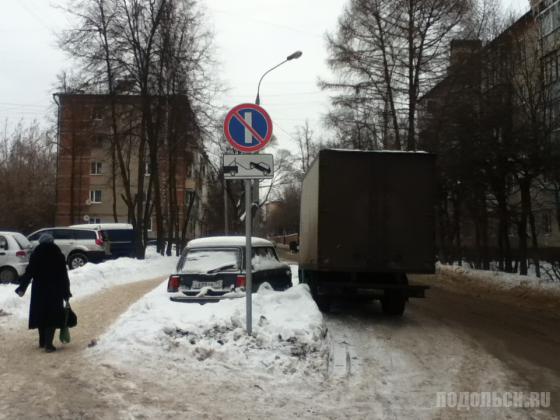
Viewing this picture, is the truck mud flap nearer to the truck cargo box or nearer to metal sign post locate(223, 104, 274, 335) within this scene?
the truck cargo box

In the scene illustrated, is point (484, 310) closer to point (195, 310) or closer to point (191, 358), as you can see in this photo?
point (195, 310)

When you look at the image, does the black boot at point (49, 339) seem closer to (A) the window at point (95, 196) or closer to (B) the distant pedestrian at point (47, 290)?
(B) the distant pedestrian at point (47, 290)

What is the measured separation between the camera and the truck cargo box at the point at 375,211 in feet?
34.8

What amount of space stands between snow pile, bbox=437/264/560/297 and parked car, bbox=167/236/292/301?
355 inches

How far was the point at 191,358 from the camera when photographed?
6766 millimetres

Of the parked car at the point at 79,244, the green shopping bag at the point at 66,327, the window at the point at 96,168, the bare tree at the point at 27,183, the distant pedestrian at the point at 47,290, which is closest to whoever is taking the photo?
the distant pedestrian at the point at 47,290

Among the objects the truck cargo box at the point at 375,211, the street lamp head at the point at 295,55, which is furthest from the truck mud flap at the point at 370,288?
the street lamp head at the point at 295,55

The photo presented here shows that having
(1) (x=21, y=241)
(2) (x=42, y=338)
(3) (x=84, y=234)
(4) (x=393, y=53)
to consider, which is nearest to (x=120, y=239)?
(3) (x=84, y=234)

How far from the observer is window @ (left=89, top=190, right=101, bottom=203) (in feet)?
191

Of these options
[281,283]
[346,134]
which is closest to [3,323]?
[281,283]

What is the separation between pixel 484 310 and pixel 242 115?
8.16 m

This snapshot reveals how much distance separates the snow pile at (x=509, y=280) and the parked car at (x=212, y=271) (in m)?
9.02

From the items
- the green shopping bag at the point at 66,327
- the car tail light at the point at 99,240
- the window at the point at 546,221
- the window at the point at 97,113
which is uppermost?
the window at the point at 97,113

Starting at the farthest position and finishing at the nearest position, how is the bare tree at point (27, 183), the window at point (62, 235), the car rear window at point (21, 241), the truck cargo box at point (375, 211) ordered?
the bare tree at point (27, 183)
the window at point (62, 235)
the car rear window at point (21, 241)
the truck cargo box at point (375, 211)
